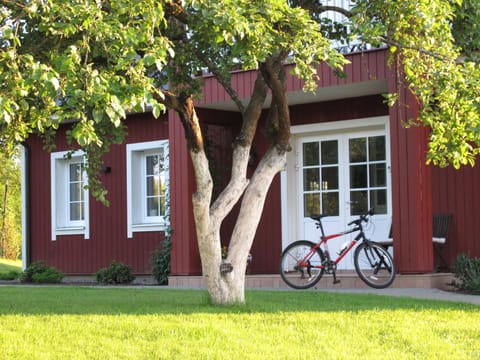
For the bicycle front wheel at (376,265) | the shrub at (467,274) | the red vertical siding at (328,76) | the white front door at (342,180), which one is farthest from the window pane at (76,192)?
the shrub at (467,274)

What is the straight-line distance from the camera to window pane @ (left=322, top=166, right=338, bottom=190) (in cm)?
1371

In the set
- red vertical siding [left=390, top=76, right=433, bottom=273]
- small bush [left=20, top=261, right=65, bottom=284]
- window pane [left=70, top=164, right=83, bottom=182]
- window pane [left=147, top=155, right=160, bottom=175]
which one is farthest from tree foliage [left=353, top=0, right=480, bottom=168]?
window pane [left=70, top=164, right=83, bottom=182]

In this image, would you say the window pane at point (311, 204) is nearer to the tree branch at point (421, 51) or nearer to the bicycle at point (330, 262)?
the bicycle at point (330, 262)

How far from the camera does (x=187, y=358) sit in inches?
246

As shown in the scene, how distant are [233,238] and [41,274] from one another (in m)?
8.11

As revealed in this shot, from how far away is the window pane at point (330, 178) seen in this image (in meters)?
13.7

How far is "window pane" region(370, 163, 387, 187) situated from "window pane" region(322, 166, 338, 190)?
1.97 ft

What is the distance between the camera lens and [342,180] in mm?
13562

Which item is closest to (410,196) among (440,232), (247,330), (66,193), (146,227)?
(440,232)

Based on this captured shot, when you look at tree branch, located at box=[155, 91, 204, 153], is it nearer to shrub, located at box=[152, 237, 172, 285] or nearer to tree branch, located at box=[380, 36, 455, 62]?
tree branch, located at box=[380, 36, 455, 62]

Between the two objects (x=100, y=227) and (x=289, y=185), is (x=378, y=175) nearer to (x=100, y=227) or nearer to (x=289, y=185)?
(x=289, y=185)

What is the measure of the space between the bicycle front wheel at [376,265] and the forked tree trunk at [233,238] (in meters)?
2.88

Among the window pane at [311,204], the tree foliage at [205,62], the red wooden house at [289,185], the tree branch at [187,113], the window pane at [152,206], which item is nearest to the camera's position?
the tree foliage at [205,62]

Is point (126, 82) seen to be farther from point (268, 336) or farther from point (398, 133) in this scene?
point (398, 133)
